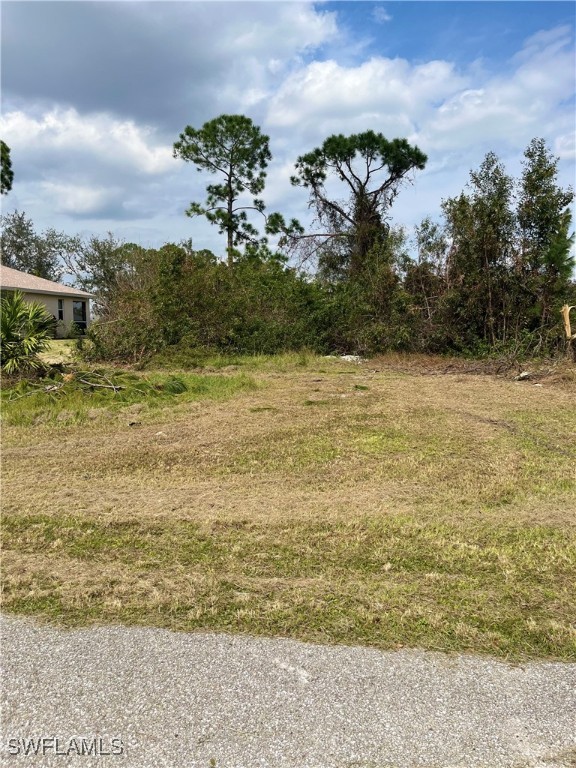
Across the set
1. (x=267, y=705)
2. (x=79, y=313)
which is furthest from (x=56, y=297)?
(x=267, y=705)

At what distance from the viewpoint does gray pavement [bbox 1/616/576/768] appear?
1596 mm

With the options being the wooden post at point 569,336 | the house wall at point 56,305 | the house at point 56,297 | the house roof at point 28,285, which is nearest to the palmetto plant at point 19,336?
the wooden post at point 569,336

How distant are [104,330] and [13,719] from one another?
12726mm

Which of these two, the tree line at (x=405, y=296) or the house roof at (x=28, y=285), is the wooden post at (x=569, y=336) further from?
→ the house roof at (x=28, y=285)

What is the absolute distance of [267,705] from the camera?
179 centimetres

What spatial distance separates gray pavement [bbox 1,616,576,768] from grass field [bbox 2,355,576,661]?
0.15m

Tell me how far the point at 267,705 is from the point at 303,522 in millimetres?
1676

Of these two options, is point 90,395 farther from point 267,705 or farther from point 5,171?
point 5,171

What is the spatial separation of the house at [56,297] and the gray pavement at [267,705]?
20607 mm

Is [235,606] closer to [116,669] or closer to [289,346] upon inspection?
[116,669]

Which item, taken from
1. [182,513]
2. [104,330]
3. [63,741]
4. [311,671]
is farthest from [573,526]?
[104,330]

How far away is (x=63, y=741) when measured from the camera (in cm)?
165

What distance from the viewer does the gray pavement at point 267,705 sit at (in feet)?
5.24

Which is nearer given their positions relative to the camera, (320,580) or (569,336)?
(320,580)
